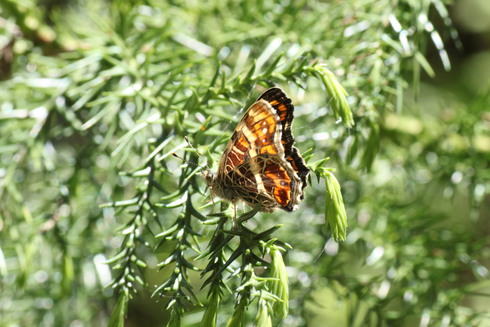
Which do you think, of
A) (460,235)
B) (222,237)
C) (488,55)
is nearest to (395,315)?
(460,235)

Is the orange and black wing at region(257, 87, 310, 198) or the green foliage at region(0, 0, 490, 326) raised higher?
the orange and black wing at region(257, 87, 310, 198)

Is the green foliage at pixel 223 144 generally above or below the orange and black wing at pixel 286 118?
below

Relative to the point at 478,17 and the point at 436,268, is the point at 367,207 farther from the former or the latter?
the point at 478,17

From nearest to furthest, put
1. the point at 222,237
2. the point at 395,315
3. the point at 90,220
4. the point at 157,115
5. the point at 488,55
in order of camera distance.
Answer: the point at 222,237 < the point at 157,115 < the point at 395,315 < the point at 90,220 < the point at 488,55

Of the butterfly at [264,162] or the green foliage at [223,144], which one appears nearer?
the butterfly at [264,162]

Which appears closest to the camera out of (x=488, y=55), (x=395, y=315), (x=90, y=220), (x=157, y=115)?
(x=157, y=115)
